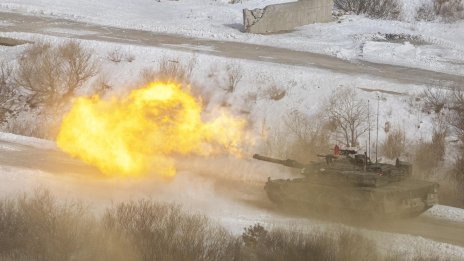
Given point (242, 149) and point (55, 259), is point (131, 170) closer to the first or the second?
point (242, 149)

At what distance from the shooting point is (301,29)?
3581cm

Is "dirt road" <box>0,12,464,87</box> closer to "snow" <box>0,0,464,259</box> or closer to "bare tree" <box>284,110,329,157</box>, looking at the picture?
"snow" <box>0,0,464,259</box>

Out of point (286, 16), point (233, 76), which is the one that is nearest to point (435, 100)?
point (233, 76)

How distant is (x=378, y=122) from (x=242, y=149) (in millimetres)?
5039

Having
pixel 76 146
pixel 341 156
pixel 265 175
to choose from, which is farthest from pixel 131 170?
pixel 341 156

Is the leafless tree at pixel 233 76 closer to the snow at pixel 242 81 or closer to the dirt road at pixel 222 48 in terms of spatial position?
the snow at pixel 242 81

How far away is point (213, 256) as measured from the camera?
1331cm

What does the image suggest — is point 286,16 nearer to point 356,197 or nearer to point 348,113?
point 348,113

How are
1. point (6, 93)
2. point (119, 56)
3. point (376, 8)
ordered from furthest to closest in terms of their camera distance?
1. point (376, 8)
2. point (119, 56)
3. point (6, 93)

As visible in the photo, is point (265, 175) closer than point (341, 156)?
No

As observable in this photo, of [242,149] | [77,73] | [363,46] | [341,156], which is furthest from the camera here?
[363,46]

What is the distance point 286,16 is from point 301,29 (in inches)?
43.2

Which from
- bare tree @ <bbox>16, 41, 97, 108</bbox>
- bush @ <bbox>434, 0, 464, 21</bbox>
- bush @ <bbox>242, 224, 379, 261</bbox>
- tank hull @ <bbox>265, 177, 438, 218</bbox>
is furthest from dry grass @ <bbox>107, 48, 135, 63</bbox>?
bush @ <bbox>434, 0, 464, 21</bbox>

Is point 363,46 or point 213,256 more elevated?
point 363,46
